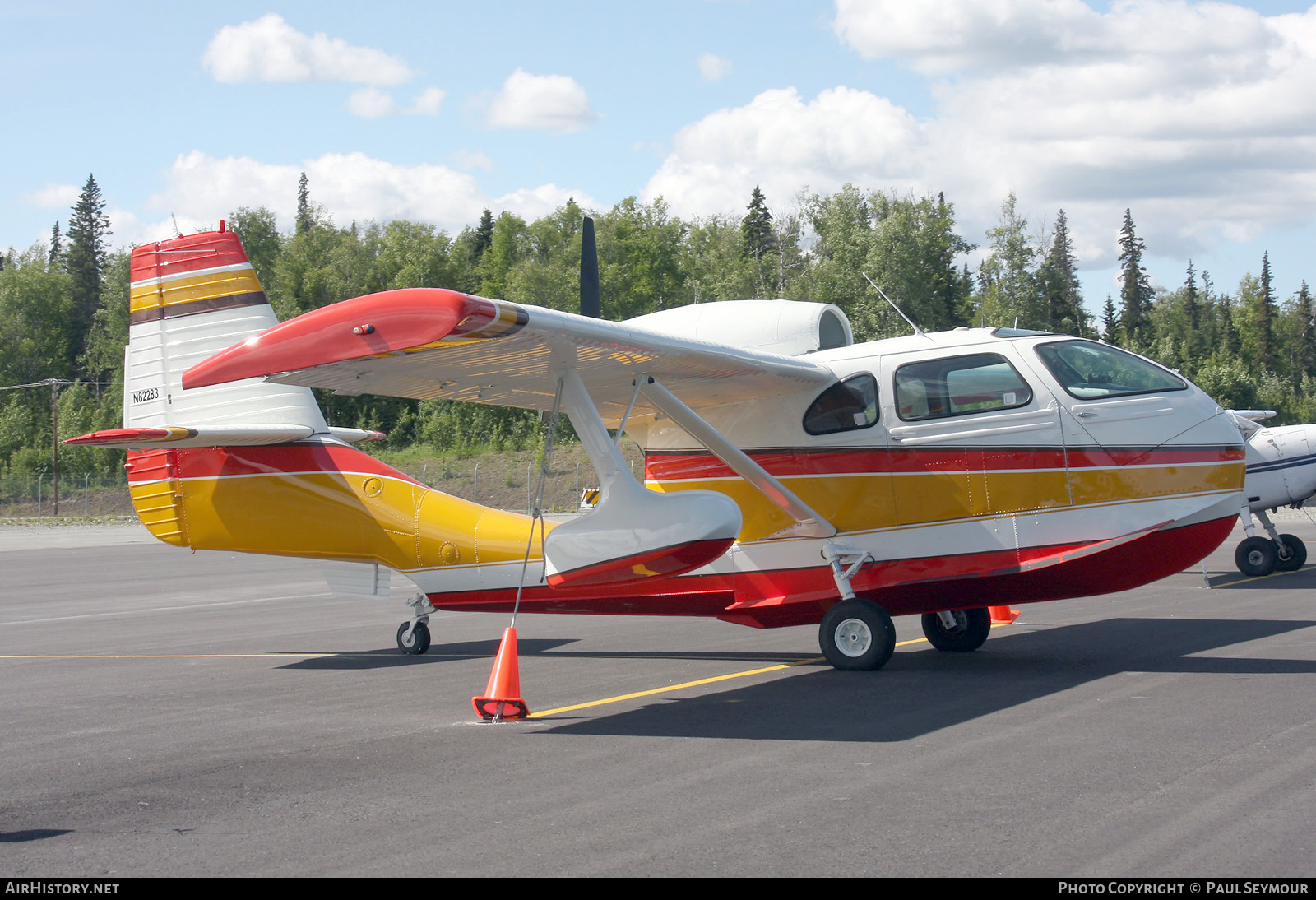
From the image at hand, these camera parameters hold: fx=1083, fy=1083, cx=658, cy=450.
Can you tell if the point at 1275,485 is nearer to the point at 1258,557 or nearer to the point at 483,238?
the point at 1258,557

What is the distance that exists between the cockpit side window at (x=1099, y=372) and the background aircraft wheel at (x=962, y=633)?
2653mm

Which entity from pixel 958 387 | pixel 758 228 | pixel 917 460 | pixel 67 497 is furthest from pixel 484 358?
pixel 758 228

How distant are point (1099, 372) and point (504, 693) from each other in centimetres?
582

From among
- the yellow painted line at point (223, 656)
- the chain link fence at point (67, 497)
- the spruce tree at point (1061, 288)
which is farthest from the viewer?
the spruce tree at point (1061, 288)

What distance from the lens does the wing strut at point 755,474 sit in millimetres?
9680

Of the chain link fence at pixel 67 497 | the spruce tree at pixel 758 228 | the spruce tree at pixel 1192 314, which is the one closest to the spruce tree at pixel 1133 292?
the spruce tree at pixel 1192 314

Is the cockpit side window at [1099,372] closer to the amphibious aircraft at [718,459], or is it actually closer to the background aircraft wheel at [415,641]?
the amphibious aircraft at [718,459]

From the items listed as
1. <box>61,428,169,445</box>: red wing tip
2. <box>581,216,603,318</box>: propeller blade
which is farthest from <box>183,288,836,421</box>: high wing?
<box>61,428,169,445</box>: red wing tip

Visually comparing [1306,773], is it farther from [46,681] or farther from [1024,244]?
[1024,244]

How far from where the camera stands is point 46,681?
35.0 ft

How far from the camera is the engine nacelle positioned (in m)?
11.0

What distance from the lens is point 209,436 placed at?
10938 mm

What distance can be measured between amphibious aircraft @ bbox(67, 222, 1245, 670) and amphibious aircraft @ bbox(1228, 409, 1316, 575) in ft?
32.0

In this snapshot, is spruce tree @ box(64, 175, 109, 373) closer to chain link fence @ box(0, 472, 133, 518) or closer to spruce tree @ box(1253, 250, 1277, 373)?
chain link fence @ box(0, 472, 133, 518)
